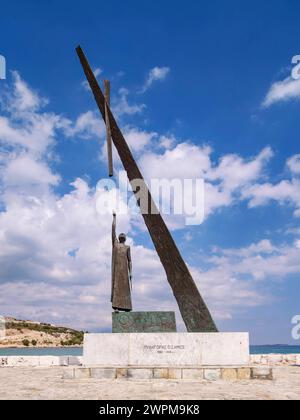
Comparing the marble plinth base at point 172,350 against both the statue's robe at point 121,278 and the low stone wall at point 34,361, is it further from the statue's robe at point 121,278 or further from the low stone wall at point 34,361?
the low stone wall at point 34,361

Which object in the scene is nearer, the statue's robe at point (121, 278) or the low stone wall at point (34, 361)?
the statue's robe at point (121, 278)

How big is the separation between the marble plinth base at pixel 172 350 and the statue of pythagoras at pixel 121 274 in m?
0.71

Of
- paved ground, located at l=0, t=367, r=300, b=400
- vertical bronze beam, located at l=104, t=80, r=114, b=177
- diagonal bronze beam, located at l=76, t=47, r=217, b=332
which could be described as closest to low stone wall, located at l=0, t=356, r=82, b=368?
paved ground, located at l=0, t=367, r=300, b=400

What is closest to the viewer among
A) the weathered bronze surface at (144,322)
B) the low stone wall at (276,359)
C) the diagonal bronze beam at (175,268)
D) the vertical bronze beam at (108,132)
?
the diagonal bronze beam at (175,268)

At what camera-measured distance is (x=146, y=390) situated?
6574 mm

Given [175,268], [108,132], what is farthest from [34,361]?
[108,132]

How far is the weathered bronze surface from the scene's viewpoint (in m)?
9.00

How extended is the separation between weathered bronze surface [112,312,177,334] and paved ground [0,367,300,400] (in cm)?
149

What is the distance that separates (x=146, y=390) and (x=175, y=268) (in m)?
3.02

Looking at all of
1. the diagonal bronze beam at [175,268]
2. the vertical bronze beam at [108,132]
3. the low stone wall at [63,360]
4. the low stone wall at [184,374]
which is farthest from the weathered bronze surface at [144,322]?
the low stone wall at [63,360]

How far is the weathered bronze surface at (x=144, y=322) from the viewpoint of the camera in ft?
29.5
